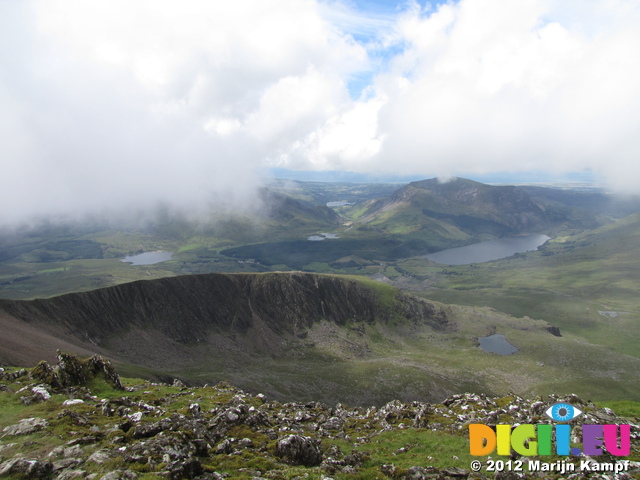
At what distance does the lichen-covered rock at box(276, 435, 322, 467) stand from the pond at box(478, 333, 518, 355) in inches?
6339

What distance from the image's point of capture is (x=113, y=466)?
2073 cm

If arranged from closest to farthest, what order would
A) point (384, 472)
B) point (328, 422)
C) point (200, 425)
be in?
1. point (384, 472)
2. point (200, 425)
3. point (328, 422)

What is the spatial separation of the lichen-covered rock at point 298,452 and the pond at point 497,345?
161 m

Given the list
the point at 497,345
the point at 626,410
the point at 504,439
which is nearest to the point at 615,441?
the point at 504,439

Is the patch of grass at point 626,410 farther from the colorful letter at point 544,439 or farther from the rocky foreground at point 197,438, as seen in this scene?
the colorful letter at point 544,439

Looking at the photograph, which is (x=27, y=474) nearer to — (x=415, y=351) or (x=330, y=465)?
(x=330, y=465)

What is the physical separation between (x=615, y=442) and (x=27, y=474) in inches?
1602

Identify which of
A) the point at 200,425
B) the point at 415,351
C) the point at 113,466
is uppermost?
the point at 113,466

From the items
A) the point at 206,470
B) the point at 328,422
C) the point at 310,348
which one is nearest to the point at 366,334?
the point at 310,348

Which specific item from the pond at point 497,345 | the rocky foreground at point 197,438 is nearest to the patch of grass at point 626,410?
the rocky foreground at point 197,438

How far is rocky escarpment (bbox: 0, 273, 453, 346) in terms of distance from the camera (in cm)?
10875

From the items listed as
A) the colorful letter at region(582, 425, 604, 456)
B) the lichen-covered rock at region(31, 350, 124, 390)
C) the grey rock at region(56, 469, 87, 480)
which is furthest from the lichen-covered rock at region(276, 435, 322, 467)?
the lichen-covered rock at region(31, 350, 124, 390)

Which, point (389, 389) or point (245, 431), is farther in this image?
point (389, 389)

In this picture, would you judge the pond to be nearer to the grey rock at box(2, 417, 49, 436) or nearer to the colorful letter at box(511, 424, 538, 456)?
the colorful letter at box(511, 424, 538, 456)
